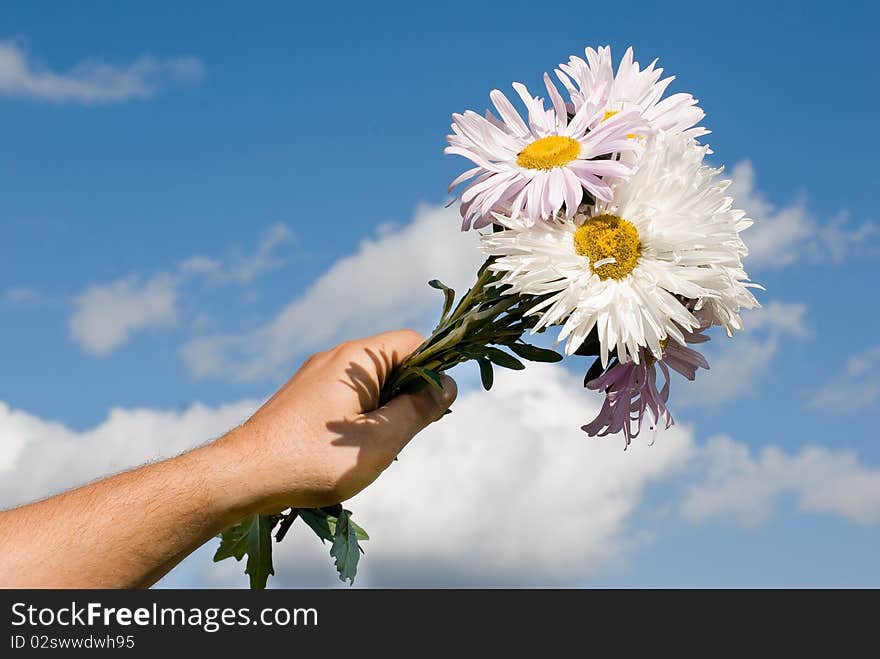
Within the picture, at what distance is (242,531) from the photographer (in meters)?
3.49

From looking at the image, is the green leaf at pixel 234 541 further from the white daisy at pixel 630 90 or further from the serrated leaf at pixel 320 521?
the white daisy at pixel 630 90

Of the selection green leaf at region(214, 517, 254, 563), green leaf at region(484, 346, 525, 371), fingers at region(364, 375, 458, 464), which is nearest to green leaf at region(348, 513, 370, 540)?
green leaf at region(214, 517, 254, 563)

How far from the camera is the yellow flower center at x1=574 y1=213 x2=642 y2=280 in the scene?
2.51m

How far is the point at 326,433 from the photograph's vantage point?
2764 mm

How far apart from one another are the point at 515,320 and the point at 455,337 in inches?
8.6

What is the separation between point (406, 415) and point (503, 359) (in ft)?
1.20

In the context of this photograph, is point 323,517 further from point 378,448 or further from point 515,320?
point 515,320

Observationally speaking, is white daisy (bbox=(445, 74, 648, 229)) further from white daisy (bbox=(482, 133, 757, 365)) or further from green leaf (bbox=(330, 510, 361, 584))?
green leaf (bbox=(330, 510, 361, 584))

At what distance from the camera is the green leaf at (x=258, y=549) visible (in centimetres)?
347

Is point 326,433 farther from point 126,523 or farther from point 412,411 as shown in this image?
point 126,523

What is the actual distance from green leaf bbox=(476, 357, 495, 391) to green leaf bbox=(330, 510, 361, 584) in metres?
0.75
